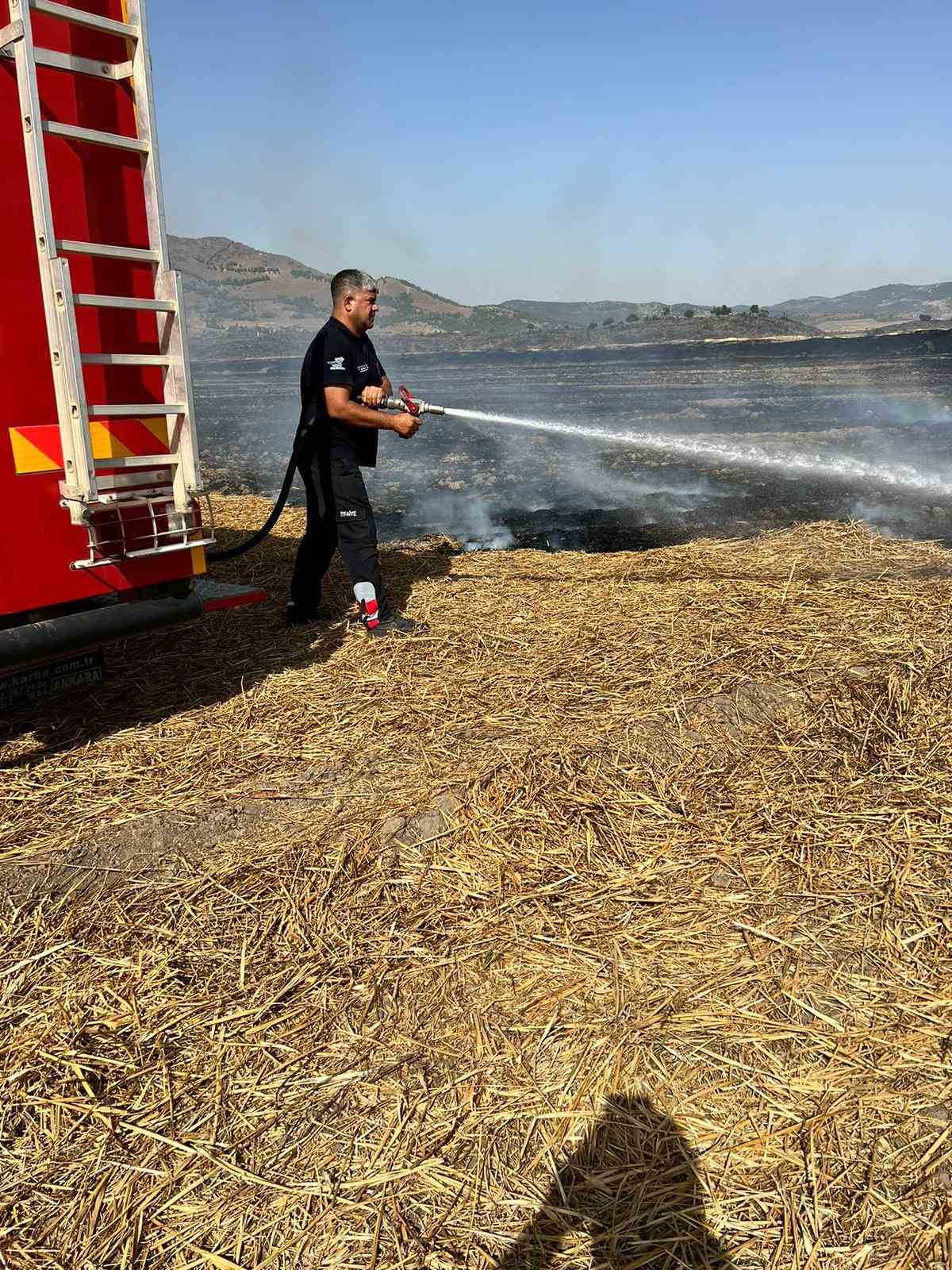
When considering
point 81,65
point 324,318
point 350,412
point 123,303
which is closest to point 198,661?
point 350,412

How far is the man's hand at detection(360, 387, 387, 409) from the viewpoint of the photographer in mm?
5535

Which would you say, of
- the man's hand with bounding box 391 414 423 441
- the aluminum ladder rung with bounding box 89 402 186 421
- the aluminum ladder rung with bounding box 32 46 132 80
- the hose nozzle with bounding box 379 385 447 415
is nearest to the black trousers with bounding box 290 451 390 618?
the man's hand with bounding box 391 414 423 441

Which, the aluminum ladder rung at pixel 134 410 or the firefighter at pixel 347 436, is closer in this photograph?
the aluminum ladder rung at pixel 134 410

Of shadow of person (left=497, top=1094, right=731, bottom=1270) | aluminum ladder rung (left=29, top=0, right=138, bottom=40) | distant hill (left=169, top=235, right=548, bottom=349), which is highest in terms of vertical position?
distant hill (left=169, top=235, right=548, bottom=349)

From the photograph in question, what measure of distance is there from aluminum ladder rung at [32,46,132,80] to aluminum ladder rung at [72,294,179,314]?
79 centimetres

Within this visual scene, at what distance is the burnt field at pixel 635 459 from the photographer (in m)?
10.0

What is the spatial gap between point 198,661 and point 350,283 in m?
2.69

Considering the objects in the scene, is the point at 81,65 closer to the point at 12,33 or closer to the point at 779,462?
the point at 12,33

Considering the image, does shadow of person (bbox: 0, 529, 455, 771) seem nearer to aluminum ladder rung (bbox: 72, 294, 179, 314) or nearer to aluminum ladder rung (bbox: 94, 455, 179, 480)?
aluminum ladder rung (bbox: 94, 455, 179, 480)

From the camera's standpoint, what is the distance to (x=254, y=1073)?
2467 millimetres

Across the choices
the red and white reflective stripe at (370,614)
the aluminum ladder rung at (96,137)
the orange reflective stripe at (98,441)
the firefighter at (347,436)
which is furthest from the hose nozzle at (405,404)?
the aluminum ladder rung at (96,137)

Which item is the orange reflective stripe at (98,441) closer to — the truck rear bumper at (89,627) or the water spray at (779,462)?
the truck rear bumper at (89,627)

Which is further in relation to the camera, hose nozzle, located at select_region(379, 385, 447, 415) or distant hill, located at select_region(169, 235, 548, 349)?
distant hill, located at select_region(169, 235, 548, 349)

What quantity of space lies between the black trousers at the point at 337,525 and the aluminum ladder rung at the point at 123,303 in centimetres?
211
